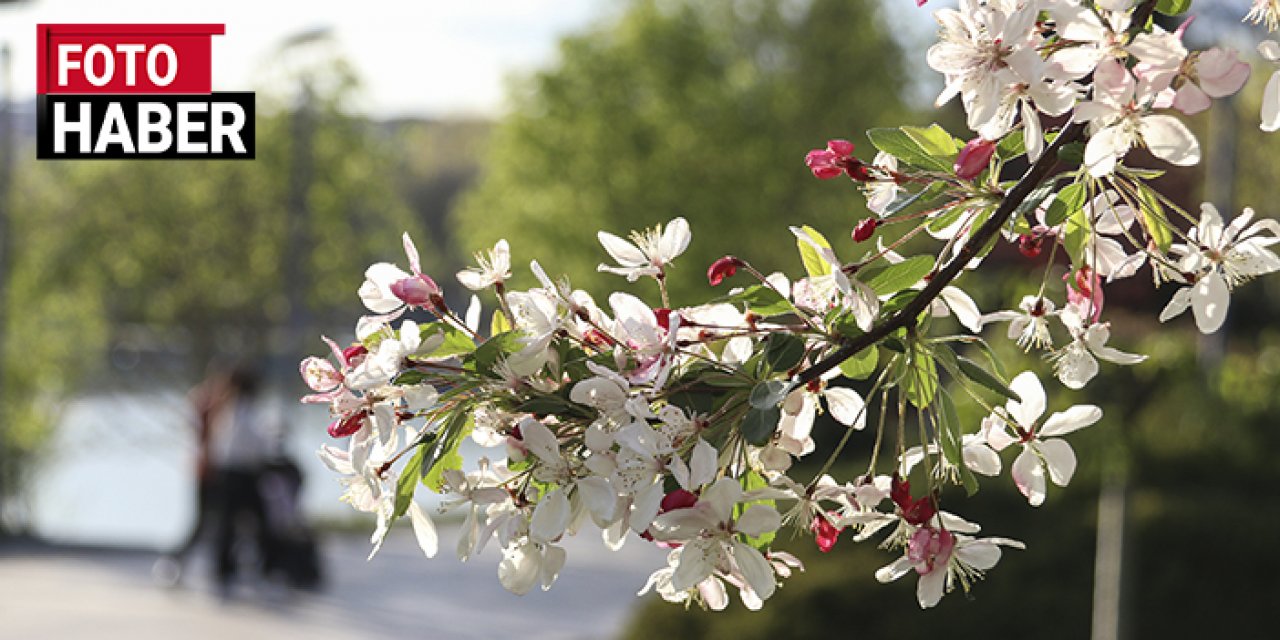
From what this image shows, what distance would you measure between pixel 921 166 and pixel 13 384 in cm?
1561

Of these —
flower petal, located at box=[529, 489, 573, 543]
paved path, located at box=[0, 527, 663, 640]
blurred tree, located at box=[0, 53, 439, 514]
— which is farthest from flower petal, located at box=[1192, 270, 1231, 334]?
blurred tree, located at box=[0, 53, 439, 514]

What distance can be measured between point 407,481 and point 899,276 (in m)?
0.53

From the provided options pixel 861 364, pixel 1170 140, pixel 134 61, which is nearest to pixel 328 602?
pixel 134 61

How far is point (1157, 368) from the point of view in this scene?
5.61m

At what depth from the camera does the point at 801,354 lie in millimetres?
1403

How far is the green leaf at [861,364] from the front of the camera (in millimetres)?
1492

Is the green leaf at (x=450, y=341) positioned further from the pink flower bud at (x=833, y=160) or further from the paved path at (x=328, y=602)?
the paved path at (x=328, y=602)

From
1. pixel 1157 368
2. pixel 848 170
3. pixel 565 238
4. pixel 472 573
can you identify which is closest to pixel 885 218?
pixel 848 170

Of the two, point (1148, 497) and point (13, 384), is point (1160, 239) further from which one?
point (13, 384)

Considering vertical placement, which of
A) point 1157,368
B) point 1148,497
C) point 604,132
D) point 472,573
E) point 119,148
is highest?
point 604,132

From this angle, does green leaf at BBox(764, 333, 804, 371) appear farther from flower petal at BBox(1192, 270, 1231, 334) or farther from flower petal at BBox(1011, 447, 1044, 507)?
flower petal at BBox(1192, 270, 1231, 334)

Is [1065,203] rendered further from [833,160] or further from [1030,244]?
[833,160]

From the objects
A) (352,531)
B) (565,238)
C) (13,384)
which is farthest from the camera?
(565,238)

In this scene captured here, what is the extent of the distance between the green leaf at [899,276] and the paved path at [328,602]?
8006mm
